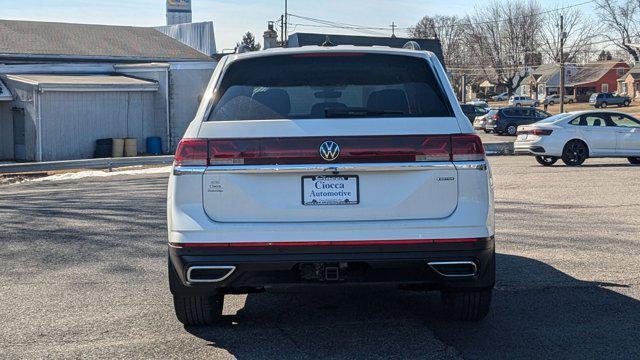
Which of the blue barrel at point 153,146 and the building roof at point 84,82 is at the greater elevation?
the building roof at point 84,82

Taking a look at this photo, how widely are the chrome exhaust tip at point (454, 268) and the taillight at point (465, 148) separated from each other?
62 centimetres

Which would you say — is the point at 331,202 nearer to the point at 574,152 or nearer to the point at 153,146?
the point at 574,152

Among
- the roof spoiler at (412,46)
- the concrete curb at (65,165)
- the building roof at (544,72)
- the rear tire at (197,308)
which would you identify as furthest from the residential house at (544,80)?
the rear tire at (197,308)

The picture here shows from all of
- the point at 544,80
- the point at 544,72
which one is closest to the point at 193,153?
the point at 544,72

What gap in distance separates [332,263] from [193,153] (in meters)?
1.05

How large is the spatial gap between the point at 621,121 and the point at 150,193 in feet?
42.2

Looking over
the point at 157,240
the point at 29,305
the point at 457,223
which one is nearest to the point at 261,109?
the point at 457,223

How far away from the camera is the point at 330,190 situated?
504 centimetres

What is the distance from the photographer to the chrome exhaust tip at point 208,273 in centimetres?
507

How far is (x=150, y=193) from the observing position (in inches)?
647

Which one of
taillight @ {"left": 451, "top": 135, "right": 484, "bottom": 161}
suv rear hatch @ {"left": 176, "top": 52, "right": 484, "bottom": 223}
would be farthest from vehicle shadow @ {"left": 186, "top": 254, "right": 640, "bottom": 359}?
taillight @ {"left": 451, "top": 135, "right": 484, "bottom": 161}

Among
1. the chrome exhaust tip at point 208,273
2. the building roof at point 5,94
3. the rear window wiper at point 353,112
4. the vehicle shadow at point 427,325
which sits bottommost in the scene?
the vehicle shadow at point 427,325

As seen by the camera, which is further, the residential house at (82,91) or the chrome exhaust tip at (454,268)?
the residential house at (82,91)

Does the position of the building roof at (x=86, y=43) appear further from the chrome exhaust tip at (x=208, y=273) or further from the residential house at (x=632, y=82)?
the residential house at (x=632, y=82)
